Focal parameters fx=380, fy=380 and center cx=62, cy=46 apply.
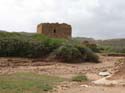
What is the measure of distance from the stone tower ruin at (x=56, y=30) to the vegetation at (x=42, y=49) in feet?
46.1

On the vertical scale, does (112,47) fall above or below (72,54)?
below

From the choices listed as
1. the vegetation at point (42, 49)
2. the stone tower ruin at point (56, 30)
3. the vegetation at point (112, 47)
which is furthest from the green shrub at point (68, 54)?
the vegetation at point (112, 47)

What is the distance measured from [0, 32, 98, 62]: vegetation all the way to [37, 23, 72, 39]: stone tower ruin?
14.1 meters

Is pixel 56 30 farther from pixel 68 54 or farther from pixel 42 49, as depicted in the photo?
pixel 68 54

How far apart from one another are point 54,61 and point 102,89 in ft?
57.9

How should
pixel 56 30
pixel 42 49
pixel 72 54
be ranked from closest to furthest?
pixel 72 54 < pixel 42 49 < pixel 56 30

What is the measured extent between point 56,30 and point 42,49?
16188mm

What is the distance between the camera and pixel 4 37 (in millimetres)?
36062

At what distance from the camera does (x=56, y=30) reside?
168 ft

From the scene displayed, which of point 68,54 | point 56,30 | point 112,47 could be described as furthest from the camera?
point 112,47

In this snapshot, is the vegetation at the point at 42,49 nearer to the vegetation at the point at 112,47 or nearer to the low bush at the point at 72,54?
the low bush at the point at 72,54

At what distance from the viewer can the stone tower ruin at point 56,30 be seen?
50656mm

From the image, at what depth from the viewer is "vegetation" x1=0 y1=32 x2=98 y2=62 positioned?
112 ft

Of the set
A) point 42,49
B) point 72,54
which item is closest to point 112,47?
point 42,49
